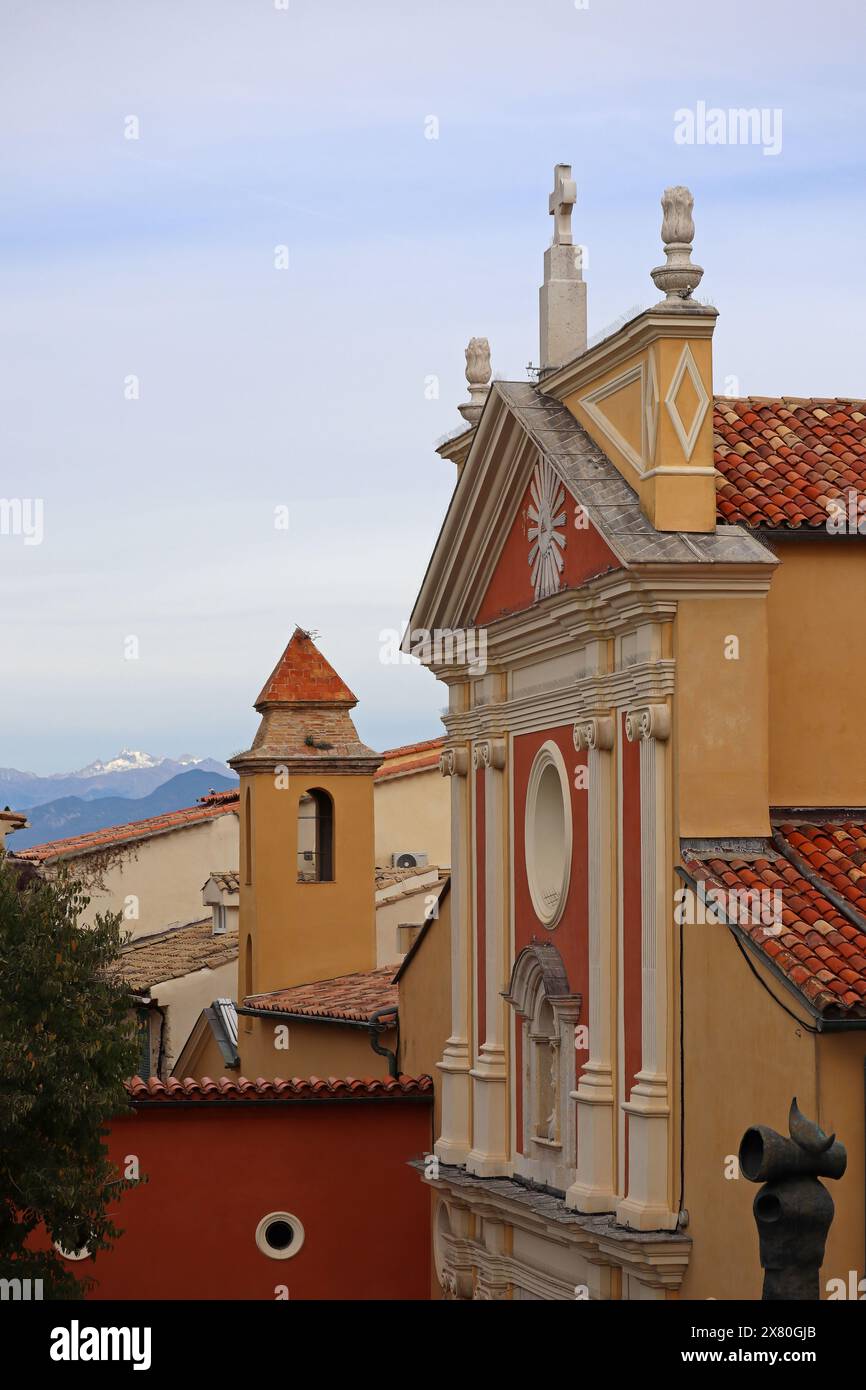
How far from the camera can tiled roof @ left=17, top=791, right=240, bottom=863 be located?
137 feet

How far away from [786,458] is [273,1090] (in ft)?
28.0

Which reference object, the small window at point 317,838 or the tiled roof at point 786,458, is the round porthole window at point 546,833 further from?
the small window at point 317,838

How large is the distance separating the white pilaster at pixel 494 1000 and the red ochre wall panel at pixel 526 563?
134cm

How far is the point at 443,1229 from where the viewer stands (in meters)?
22.1

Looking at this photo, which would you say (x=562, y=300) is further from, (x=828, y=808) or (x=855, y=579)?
(x=828, y=808)

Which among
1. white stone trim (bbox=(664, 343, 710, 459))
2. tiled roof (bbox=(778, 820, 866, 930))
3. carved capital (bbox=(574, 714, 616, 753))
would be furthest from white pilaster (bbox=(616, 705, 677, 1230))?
white stone trim (bbox=(664, 343, 710, 459))

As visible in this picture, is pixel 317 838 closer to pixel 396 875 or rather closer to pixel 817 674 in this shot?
pixel 396 875

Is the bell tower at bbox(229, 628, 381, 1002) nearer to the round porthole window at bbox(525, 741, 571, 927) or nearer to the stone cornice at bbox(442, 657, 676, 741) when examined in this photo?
the stone cornice at bbox(442, 657, 676, 741)

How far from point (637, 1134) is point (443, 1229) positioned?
5.70 meters

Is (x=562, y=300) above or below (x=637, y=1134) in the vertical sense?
above

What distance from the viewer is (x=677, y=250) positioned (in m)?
17.0

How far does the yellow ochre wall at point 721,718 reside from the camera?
16.6m

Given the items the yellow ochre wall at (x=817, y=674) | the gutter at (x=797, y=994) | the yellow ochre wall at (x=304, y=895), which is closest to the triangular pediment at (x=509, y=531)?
the yellow ochre wall at (x=817, y=674)
